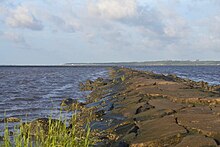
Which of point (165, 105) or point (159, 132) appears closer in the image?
point (159, 132)

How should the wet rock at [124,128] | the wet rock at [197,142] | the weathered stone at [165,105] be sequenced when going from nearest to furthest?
the wet rock at [197,142] → the wet rock at [124,128] → the weathered stone at [165,105]

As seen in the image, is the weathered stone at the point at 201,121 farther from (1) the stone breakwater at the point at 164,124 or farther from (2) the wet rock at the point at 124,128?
(2) the wet rock at the point at 124,128

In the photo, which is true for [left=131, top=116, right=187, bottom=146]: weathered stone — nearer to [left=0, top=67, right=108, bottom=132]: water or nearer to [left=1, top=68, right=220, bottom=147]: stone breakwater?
[left=1, top=68, right=220, bottom=147]: stone breakwater

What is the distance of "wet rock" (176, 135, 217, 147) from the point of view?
665cm

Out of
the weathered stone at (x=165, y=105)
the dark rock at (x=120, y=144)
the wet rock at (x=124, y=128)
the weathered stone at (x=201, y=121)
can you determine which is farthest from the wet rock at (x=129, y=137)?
the weathered stone at (x=165, y=105)

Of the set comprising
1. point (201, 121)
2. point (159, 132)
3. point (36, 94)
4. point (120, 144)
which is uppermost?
point (201, 121)

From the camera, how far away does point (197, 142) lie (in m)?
6.77

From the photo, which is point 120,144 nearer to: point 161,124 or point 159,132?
point 159,132

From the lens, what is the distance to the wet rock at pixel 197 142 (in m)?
6.65

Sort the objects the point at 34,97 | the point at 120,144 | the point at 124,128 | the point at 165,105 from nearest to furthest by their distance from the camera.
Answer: the point at 120,144, the point at 124,128, the point at 165,105, the point at 34,97

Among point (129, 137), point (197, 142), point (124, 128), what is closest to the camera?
point (197, 142)

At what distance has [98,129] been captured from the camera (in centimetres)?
1016

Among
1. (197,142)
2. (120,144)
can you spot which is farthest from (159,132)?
(197,142)

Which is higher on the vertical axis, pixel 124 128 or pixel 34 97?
pixel 124 128
